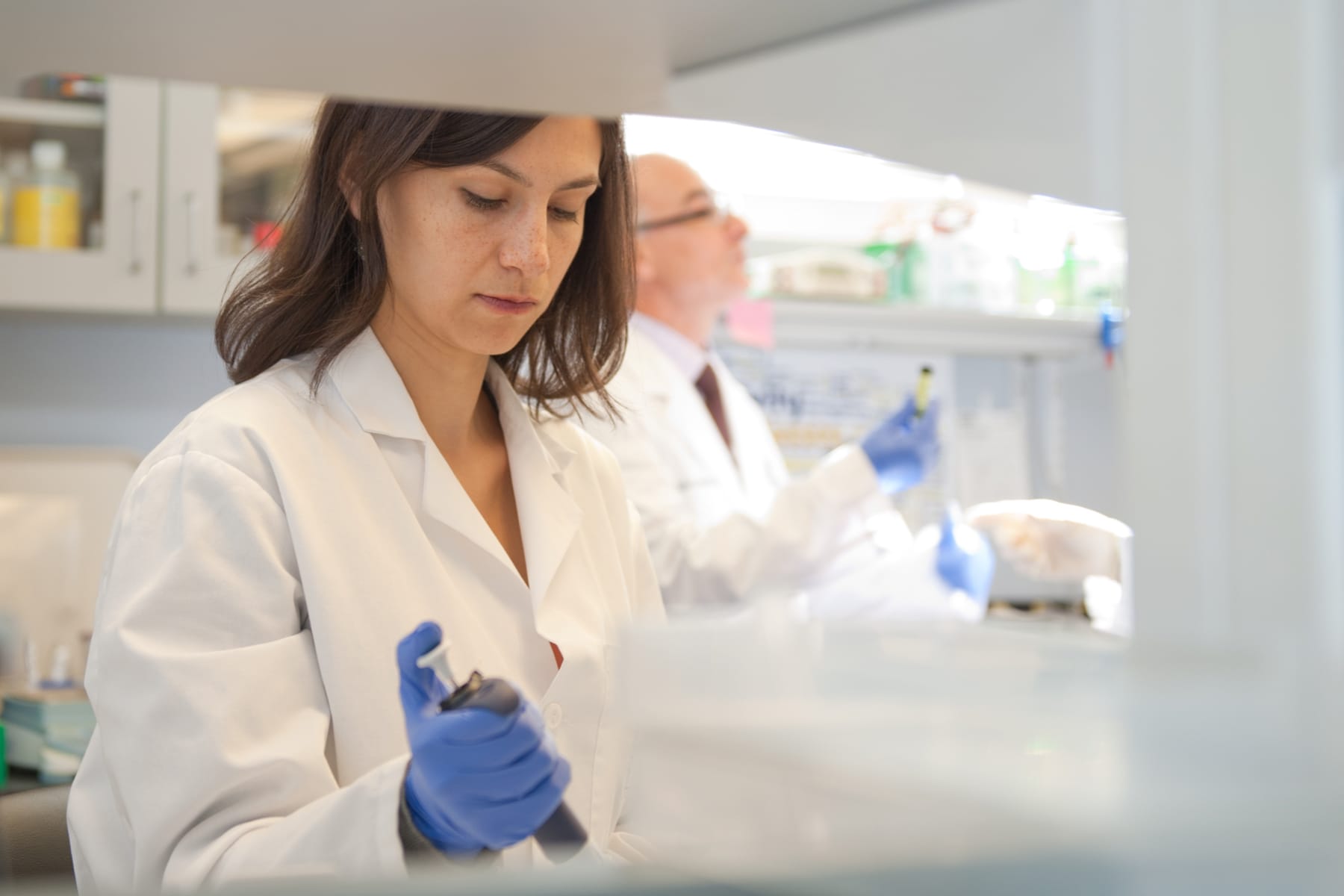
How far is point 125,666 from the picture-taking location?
2.57 ft

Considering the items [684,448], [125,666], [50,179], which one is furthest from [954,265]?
[125,666]

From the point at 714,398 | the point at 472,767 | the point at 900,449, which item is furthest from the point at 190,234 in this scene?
the point at 472,767

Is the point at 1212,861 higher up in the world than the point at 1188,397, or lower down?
lower down

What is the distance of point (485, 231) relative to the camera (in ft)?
3.32

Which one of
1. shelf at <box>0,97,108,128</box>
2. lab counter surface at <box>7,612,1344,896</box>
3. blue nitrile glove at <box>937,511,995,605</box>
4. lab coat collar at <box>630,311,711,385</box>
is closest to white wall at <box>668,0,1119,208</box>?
lab counter surface at <box>7,612,1344,896</box>

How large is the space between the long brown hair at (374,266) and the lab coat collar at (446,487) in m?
0.03

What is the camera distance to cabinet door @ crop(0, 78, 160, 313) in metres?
2.25

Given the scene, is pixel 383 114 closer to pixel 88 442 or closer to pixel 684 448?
pixel 684 448

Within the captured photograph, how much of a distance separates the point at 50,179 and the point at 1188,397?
244cm

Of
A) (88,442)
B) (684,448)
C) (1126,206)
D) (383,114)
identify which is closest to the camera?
(1126,206)

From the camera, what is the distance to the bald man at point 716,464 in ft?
6.47

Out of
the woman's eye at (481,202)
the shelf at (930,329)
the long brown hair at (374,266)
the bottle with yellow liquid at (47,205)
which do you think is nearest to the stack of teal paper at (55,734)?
the bottle with yellow liquid at (47,205)

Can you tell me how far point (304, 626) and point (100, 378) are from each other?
76.6 inches

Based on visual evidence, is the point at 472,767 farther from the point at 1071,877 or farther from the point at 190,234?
the point at 190,234
